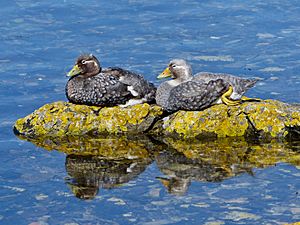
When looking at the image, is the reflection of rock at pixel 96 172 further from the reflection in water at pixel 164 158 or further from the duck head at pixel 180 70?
the duck head at pixel 180 70

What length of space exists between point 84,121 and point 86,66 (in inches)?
44.0

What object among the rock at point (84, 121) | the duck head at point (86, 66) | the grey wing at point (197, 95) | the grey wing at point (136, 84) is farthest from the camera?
the duck head at point (86, 66)

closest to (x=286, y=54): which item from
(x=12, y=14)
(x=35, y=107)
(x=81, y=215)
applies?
(x=35, y=107)

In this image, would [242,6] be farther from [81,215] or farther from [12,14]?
[81,215]

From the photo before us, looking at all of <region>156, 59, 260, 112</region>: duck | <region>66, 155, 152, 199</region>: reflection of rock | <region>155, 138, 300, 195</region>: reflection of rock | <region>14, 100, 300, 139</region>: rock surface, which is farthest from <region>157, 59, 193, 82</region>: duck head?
<region>66, 155, 152, 199</region>: reflection of rock

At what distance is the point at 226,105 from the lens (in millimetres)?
12062

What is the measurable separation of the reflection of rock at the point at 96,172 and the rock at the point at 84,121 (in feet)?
3.21

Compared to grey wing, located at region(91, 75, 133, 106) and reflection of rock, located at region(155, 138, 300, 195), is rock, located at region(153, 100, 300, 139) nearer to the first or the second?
reflection of rock, located at region(155, 138, 300, 195)

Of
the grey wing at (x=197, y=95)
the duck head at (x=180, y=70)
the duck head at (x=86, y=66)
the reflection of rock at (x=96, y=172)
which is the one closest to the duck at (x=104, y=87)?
the duck head at (x=86, y=66)

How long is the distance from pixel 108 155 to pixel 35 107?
2.95 meters

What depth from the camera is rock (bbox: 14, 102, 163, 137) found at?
12.2 metres

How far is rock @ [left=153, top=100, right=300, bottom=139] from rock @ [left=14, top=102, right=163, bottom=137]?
1.49ft

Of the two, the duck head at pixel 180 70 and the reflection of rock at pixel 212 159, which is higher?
the duck head at pixel 180 70

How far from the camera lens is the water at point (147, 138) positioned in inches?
368
